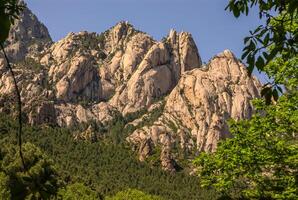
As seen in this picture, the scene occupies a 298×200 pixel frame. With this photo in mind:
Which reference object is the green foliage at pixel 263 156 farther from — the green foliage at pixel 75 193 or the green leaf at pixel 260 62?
the green foliage at pixel 75 193

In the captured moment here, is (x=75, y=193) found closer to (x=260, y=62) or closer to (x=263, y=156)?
(x=263, y=156)

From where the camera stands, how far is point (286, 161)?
705 inches

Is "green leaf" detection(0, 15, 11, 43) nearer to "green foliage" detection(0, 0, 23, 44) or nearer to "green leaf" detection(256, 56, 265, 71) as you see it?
"green foliage" detection(0, 0, 23, 44)

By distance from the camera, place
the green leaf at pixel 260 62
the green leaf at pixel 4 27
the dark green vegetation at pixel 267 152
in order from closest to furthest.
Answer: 1. the green leaf at pixel 4 27
2. the green leaf at pixel 260 62
3. the dark green vegetation at pixel 267 152

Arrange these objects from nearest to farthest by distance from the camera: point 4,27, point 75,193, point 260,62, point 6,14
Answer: point 4,27 < point 6,14 < point 260,62 < point 75,193

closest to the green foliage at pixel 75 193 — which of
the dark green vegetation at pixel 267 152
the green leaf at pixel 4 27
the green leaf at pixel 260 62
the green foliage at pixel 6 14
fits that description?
the dark green vegetation at pixel 267 152

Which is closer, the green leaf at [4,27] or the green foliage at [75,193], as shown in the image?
the green leaf at [4,27]

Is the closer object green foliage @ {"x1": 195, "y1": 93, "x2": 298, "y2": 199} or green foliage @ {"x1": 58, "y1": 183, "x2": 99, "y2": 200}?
green foliage @ {"x1": 195, "y1": 93, "x2": 298, "y2": 199}

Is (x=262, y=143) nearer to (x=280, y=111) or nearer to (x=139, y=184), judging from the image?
(x=280, y=111)

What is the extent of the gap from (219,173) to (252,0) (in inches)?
612

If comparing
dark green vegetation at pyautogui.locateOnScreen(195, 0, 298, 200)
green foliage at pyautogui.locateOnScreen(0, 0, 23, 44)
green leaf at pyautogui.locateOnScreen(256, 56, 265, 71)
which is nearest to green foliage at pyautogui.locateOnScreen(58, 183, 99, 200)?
dark green vegetation at pyautogui.locateOnScreen(195, 0, 298, 200)

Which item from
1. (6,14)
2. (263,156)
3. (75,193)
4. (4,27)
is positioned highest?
(75,193)

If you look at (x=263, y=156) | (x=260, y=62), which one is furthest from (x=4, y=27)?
(x=263, y=156)

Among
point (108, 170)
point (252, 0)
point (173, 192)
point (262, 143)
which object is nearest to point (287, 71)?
point (262, 143)
